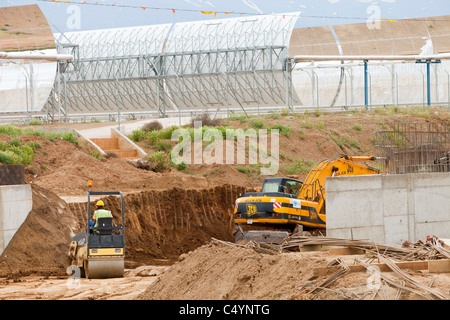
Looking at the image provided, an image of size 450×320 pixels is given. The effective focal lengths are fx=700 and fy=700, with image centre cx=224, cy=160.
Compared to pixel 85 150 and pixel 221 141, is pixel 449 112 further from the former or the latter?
pixel 85 150

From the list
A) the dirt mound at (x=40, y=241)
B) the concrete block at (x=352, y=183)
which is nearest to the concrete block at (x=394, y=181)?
the concrete block at (x=352, y=183)

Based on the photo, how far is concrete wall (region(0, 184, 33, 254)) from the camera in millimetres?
19734

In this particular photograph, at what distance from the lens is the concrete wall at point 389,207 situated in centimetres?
1925

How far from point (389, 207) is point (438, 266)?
8.99 metres

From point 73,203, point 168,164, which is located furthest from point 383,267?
point 168,164

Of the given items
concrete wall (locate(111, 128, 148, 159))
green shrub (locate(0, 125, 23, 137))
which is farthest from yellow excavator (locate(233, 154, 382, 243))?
green shrub (locate(0, 125, 23, 137))

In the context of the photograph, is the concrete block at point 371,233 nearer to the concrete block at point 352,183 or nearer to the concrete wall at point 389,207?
the concrete wall at point 389,207

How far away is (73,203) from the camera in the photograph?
25.2 meters

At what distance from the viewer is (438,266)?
A: 1092 centimetres

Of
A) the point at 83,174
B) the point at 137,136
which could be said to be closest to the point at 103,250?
the point at 83,174

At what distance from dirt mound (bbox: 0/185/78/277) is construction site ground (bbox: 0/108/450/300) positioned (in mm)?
33

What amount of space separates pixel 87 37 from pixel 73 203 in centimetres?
3393

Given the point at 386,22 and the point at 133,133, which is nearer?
the point at 133,133

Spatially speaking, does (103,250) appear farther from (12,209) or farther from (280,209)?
(280,209)
